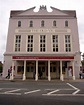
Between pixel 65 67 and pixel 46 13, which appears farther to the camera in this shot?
pixel 46 13

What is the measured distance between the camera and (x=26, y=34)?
30.5 meters

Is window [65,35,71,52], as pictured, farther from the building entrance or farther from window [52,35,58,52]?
the building entrance

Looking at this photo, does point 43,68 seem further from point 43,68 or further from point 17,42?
point 17,42

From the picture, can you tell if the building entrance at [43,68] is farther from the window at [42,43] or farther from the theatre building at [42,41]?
the window at [42,43]

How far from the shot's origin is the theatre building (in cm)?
2900

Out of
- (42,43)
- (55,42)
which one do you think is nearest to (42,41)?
(42,43)

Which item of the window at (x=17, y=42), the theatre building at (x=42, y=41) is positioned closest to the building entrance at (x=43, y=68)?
the theatre building at (x=42, y=41)

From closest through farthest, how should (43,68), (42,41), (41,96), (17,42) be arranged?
(41,96), (43,68), (42,41), (17,42)

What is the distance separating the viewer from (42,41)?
3028 centimetres

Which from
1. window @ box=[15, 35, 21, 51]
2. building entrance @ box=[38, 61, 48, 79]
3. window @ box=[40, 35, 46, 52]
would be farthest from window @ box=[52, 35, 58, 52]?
window @ box=[15, 35, 21, 51]

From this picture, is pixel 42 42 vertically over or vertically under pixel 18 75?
over

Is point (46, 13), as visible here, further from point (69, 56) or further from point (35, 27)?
point (69, 56)

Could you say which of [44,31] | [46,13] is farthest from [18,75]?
[46,13]

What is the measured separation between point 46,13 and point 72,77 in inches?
542
